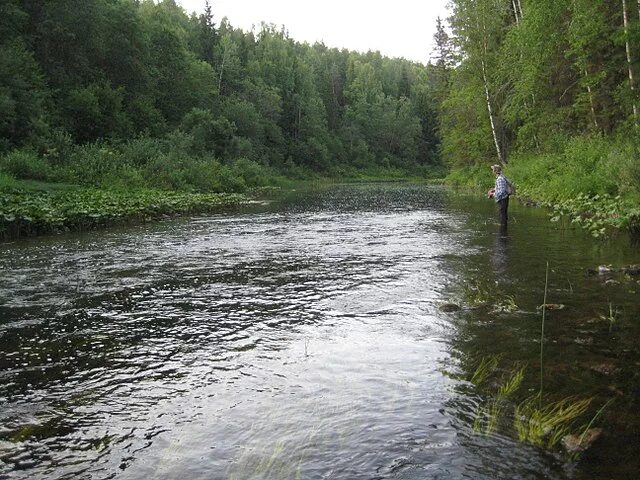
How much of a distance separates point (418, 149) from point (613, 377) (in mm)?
129635

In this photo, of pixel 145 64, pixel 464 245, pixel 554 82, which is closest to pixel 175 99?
pixel 145 64

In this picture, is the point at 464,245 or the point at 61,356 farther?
the point at 464,245

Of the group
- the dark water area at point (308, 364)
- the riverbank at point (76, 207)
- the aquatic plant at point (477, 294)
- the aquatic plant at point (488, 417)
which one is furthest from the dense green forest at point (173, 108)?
the aquatic plant at point (488, 417)

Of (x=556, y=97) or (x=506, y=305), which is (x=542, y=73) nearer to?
(x=556, y=97)

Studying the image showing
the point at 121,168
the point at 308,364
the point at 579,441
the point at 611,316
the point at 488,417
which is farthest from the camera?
the point at 121,168

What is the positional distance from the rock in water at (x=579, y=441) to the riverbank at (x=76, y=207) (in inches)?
623

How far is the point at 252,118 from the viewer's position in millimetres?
82125

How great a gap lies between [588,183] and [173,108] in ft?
196

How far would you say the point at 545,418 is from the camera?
4.45m

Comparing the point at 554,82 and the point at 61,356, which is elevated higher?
the point at 554,82

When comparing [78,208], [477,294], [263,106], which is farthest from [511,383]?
[263,106]

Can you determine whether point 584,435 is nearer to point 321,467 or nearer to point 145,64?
point 321,467

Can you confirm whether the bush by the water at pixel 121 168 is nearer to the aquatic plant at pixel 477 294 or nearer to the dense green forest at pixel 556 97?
the dense green forest at pixel 556 97

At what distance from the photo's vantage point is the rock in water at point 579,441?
13.1 feet
